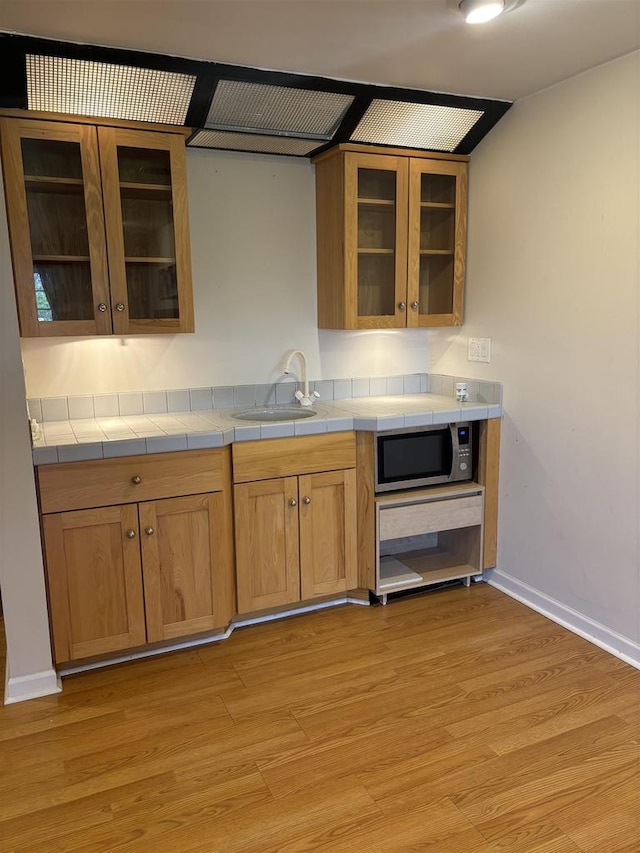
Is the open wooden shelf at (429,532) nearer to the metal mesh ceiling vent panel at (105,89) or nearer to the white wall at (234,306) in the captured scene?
the white wall at (234,306)

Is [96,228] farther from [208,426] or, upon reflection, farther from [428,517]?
[428,517]

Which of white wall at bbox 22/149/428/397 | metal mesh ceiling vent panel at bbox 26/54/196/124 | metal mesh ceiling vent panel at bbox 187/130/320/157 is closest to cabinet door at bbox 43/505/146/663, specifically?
white wall at bbox 22/149/428/397

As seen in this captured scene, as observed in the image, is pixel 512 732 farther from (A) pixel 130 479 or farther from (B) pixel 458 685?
(A) pixel 130 479

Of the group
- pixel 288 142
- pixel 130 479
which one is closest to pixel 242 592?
pixel 130 479

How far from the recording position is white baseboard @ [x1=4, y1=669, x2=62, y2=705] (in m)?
2.36

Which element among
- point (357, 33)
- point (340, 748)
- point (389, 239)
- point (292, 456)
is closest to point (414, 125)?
point (389, 239)

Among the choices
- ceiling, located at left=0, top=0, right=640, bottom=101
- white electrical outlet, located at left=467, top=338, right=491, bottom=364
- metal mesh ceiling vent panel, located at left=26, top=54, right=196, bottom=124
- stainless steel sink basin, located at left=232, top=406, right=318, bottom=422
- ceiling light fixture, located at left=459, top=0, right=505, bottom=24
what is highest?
ceiling, located at left=0, top=0, right=640, bottom=101

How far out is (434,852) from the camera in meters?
1.68

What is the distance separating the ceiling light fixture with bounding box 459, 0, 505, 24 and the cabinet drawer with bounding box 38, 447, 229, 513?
1.77 metres

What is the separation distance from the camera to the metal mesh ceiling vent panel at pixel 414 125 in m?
2.82

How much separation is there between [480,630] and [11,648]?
193 cm

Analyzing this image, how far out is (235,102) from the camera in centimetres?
259

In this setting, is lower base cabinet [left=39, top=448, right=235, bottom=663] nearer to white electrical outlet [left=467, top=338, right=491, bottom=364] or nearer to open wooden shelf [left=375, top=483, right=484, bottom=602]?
open wooden shelf [left=375, top=483, right=484, bottom=602]

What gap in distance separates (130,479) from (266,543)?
26.8 inches
